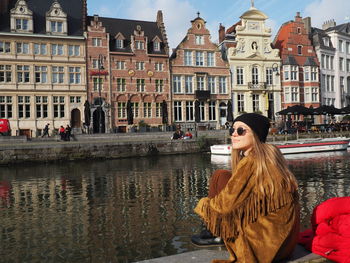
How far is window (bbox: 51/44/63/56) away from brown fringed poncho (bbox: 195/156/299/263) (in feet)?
104

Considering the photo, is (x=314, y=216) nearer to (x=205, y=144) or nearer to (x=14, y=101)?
(x=205, y=144)

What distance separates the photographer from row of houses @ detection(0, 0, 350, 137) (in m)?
30.8

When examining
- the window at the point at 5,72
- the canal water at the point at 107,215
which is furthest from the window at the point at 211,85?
the canal water at the point at 107,215

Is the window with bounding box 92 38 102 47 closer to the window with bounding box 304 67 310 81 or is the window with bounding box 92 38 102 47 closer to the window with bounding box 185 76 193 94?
the window with bounding box 185 76 193 94

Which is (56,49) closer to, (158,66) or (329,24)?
(158,66)

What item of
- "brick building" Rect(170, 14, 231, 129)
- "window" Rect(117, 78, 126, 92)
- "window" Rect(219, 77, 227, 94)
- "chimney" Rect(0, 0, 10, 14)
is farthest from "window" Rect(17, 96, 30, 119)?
"window" Rect(219, 77, 227, 94)

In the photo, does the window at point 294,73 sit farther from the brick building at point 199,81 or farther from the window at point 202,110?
the window at point 202,110

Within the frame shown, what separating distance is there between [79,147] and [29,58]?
45.1 ft

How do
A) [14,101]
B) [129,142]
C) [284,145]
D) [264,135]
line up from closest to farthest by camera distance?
[264,135]
[284,145]
[129,142]
[14,101]

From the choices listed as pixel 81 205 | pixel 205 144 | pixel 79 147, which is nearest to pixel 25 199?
pixel 81 205

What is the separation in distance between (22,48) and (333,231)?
3208cm

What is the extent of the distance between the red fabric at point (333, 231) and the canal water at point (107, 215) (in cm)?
172

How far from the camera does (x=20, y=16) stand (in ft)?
101

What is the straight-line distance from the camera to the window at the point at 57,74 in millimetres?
31797
